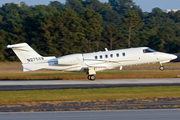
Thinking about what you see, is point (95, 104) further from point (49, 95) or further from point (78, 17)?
point (78, 17)

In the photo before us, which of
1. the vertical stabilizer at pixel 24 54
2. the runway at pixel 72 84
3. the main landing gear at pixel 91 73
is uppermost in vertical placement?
the vertical stabilizer at pixel 24 54

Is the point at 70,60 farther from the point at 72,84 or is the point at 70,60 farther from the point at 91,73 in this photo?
the point at 72,84

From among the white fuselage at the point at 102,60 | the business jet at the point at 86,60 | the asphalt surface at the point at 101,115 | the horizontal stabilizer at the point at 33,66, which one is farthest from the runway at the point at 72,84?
the asphalt surface at the point at 101,115

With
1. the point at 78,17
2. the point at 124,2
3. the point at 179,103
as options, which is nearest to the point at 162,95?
the point at 179,103

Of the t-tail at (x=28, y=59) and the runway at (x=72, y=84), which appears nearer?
the runway at (x=72, y=84)

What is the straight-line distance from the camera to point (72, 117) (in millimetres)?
12453

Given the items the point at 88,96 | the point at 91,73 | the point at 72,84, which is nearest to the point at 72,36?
the point at 91,73

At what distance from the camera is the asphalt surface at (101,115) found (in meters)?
12.2

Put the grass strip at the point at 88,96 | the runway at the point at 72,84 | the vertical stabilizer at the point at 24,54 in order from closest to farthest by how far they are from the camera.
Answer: the grass strip at the point at 88,96
the runway at the point at 72,84
the vertical stabilizer at the point at 24,54

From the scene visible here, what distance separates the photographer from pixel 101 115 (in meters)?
12.8

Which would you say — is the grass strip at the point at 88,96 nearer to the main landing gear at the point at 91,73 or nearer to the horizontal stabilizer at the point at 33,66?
the main landing gear at the point at 91,73

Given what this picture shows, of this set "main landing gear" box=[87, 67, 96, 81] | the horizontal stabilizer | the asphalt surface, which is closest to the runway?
"main landing gear" box=[87, 67, 96, 81]

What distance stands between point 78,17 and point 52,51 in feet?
→ 41.3

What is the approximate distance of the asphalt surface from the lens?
40.0 ft
